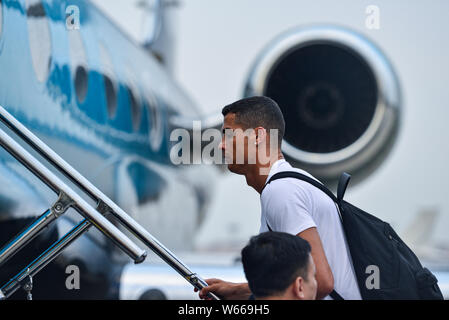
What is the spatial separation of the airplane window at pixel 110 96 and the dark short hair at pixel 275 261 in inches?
164

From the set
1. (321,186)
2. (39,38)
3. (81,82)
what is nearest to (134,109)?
(81,82)

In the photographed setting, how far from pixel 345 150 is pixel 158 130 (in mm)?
2468

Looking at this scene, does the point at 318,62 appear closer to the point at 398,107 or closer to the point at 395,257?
the point at 398,107

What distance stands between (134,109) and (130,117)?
0.23 m

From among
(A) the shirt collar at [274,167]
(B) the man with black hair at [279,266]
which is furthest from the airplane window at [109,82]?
(B) the man with black hair at [279,266]

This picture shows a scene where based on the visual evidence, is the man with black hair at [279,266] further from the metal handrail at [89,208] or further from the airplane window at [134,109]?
the airplane window at [134,109]

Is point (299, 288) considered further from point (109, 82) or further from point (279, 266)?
point (109, 82)

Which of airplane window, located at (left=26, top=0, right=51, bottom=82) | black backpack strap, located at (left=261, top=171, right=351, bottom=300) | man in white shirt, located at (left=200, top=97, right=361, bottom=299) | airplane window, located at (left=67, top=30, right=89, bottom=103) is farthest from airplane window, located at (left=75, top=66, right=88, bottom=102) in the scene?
black backpack strap, located at (left=261, top=171, right=351, bottom=300)

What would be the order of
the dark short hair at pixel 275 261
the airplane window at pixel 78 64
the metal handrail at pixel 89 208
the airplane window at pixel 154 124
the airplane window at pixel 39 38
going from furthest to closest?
the airplane window at pixel 154 124 < the airplane window at pixel 78 64 < the airplane window at pixel 39 38 < the metal handrail at pixel 89 208 < the dark short hair at pixel 275 261

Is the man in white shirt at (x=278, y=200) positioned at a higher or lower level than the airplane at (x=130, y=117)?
lower

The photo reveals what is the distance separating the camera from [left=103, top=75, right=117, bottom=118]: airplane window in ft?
18.7

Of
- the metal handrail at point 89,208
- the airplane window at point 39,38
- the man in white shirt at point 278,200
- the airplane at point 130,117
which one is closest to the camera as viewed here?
the man in white shirt at point 278,200

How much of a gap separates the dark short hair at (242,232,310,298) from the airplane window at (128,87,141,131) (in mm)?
4907

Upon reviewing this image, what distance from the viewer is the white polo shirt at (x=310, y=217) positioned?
1905 millimetres
